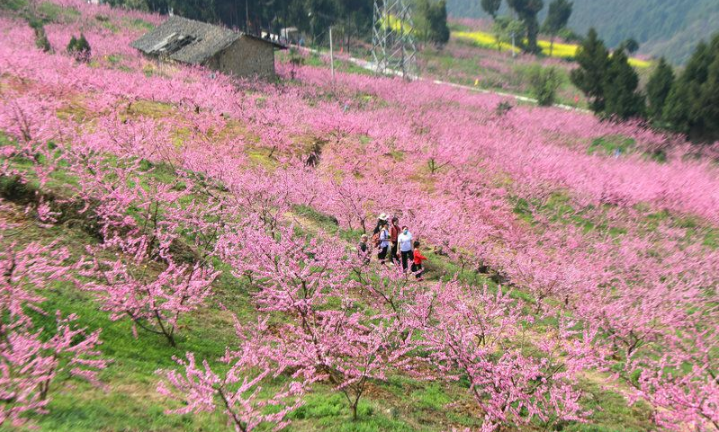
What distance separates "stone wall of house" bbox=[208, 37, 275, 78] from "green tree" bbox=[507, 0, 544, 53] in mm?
56345

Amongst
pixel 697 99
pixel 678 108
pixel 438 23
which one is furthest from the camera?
pixel 438 23

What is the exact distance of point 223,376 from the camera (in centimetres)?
748

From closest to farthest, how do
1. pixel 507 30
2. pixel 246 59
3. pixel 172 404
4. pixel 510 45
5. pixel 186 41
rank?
pixel 172 404, pixel 246 59, pixel 186 41, pixel 507 30, pixel 510 45

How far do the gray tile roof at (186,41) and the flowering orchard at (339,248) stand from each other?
7.20 ft

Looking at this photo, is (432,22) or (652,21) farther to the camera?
(652,21)

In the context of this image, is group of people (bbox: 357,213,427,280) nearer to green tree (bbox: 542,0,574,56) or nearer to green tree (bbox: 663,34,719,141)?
green tree (bbox: 663,34,719,141)

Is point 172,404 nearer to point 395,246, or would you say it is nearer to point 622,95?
point 395,246

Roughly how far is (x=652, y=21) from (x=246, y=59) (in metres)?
188

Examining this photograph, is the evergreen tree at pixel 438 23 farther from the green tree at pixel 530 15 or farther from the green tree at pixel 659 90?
the green tree at pixel 659 90

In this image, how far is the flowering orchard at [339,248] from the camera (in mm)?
7363

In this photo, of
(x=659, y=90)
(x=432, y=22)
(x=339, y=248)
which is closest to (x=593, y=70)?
(x=659, y=90)

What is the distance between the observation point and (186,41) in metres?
39.3

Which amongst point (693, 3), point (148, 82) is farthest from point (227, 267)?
point (693, 3)

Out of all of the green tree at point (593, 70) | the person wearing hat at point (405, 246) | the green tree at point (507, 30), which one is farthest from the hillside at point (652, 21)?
the person wearing hat at point (405, 246)
